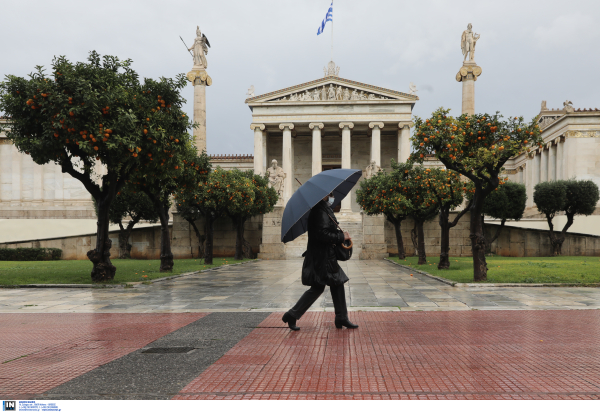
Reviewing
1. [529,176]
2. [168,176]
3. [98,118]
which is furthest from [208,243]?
[529,176]

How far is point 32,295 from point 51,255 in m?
23.4

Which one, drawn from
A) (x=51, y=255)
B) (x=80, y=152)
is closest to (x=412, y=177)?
(x=80, y=152)

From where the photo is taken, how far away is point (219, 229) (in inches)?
1454

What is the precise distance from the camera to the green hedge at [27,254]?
31.5 meters

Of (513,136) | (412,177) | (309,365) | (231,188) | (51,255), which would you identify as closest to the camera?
(309,365)

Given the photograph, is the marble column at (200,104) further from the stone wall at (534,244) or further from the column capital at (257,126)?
the stone wall at (534,244)

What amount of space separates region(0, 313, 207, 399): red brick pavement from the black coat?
2520 millimetres

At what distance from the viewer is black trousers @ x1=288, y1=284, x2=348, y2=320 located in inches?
278

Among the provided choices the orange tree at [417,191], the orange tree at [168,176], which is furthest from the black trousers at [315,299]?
the orange tree at [417,191]

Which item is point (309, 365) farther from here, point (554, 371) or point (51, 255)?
point (51, 255)

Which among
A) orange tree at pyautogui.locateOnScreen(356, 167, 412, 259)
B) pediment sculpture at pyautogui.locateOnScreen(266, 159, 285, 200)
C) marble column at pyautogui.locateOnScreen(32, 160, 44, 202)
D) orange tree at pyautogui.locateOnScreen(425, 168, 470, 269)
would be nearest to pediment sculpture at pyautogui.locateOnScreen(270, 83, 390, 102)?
pediment sculpture at pyautogui.locateOnScreen(266, 159, 285, 200)

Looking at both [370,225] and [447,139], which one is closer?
[447,139]

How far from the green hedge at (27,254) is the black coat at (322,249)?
3117 centimetres

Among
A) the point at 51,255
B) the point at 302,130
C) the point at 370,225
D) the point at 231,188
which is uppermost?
the point at 302,130
